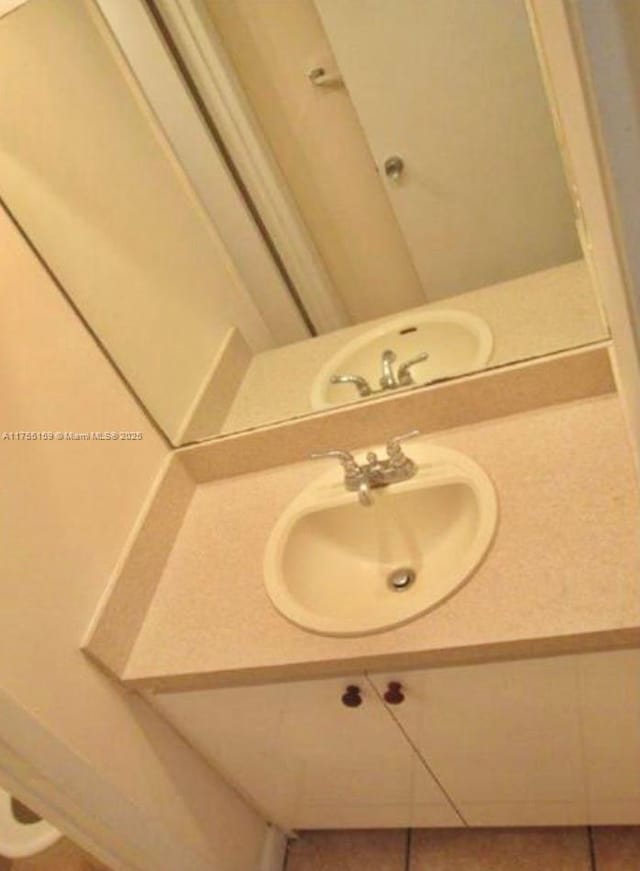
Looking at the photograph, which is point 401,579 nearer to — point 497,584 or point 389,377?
point 497,584

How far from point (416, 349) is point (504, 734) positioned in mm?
743

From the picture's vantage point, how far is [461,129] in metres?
1.03

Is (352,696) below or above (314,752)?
above

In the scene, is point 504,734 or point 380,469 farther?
point 380,469

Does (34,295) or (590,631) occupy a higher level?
(34,295)

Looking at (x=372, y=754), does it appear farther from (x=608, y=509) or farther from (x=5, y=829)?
(x=5, y=829)

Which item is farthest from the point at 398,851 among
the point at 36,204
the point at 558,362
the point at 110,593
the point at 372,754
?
the point at 36,204

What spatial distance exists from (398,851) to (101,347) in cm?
130

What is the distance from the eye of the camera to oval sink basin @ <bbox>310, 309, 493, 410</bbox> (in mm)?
1175

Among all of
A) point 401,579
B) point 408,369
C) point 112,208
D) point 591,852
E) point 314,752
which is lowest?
point 591,852

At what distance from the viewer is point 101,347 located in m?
1.17

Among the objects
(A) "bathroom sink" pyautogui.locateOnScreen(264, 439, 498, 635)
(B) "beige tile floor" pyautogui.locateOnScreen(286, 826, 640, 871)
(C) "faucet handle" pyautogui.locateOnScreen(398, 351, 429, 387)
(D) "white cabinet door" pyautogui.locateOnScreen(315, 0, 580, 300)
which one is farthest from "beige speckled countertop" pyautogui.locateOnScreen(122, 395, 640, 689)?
(B) "beige tile floor" pyautogui.locateOnScreen(286, 826, 640, 871)

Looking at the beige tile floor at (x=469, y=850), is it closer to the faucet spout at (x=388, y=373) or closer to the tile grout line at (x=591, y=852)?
the tile grout line at (x=591, y=852)

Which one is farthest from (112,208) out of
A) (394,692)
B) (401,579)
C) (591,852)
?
(591,852)
